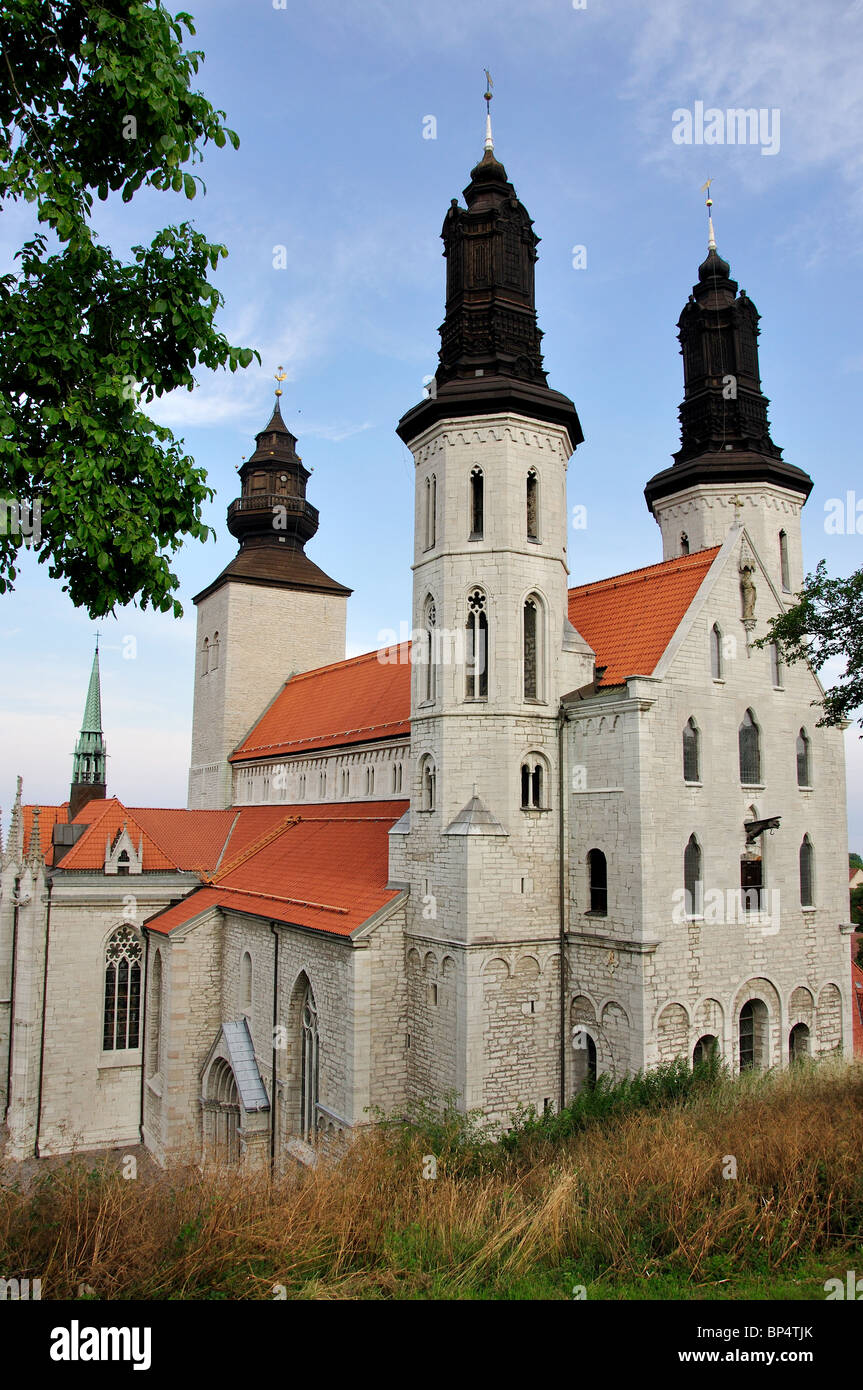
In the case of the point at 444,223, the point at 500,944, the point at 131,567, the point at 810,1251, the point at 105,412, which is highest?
the point at 444,223

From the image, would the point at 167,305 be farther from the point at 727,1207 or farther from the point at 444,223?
the point at 444,223

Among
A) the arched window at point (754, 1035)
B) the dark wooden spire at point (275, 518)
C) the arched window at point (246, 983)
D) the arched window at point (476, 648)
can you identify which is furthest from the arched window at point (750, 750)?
the dark wooden spire at point (275, 518)

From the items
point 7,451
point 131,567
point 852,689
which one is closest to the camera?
point 7,451

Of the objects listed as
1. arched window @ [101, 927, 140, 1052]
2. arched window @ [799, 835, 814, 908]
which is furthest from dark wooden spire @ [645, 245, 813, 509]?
arched window @ [101, 927, 140, 1052]

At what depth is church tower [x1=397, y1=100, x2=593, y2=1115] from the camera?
16.3 m

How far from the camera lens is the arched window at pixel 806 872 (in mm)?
19172

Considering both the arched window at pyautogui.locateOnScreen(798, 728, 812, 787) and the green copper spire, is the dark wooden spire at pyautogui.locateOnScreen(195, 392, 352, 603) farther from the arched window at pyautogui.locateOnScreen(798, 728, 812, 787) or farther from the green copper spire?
the arched window at pyautogui.locateOnScreen(798, 728, 812, 787)

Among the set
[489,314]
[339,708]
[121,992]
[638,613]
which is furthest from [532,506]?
[121,992]

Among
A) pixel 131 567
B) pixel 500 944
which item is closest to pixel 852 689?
pixel 500 944

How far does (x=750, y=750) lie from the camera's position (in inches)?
719

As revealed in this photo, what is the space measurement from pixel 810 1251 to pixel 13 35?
11742 mm

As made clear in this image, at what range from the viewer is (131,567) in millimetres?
7996

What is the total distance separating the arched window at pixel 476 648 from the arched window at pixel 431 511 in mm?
1754

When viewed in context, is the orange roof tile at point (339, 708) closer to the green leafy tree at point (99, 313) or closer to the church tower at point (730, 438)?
the church tower at point (730, 438)
